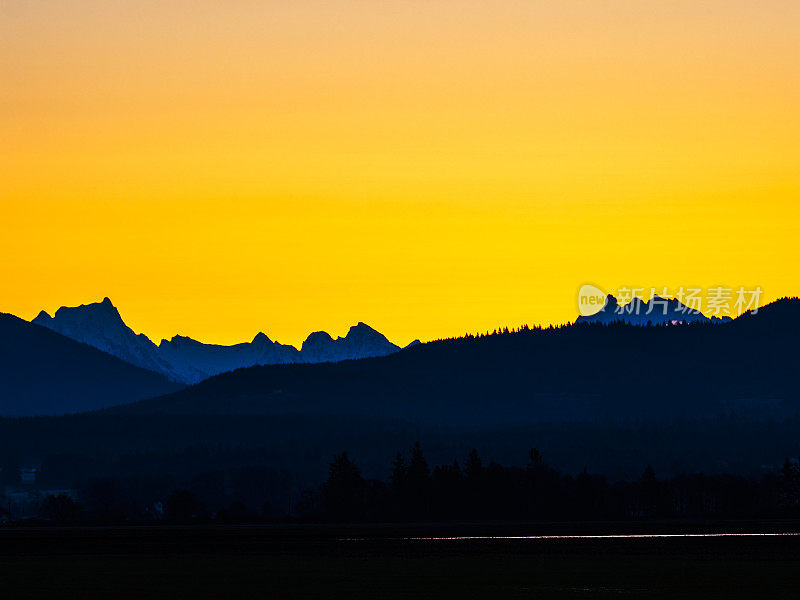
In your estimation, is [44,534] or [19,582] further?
[44,534]

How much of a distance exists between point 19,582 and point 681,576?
44.1m

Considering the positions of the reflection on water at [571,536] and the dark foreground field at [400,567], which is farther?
the reflection on water at [571,536]

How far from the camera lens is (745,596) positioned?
84938mm

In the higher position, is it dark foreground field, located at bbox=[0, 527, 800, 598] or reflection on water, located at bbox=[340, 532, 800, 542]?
reflection on water, located at bbox=[340, 532, 800, 542]

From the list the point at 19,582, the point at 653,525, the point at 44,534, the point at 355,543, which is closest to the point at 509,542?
the point at 355,543

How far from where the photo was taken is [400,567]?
109688 millimetres

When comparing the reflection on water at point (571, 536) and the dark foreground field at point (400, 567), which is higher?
the reflection on water at point (571, 536)

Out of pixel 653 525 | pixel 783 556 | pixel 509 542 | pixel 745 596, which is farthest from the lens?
pixel 653 525

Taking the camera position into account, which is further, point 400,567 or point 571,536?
Result: point 571,536

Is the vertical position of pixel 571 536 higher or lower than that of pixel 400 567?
higher

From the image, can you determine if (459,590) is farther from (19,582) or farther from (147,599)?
(19,582)

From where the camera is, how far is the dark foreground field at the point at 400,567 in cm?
9044

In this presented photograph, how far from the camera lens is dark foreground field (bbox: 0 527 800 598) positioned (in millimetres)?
90438

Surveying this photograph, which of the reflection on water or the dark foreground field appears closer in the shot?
the dark foreground field
